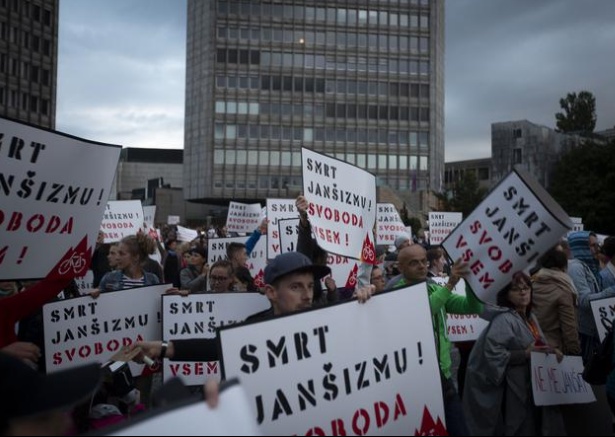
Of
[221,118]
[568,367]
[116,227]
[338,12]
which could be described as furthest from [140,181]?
[568,367]

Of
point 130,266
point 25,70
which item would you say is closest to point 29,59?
point 25,70

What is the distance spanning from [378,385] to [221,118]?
8261 cm

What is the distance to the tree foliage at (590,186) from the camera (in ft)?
174

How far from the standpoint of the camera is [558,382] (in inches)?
204

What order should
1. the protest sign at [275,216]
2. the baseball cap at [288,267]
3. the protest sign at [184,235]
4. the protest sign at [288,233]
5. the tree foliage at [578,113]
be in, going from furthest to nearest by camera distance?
the tree foliage at [578,113]
the protest sign at [184,235]
the protest sign at [275,216]
the protest sign at [288,233]
the baseball cap at [288,267]

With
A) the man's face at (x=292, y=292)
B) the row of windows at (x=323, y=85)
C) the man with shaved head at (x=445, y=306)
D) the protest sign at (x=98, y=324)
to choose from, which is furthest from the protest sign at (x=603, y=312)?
the row of windows at (x=323, y=85)

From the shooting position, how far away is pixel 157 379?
28.7 ft

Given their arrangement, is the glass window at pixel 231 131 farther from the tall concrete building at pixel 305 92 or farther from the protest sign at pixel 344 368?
the protest sign at pixel 344 368

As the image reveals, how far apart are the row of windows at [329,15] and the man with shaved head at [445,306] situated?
84202mm

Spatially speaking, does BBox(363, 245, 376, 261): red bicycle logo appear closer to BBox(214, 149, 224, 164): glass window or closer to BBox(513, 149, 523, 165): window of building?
BBox(513, 149, 523, 165): window of building

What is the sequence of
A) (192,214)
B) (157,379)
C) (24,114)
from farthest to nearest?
(192,214) → (24,114) → (157,379)

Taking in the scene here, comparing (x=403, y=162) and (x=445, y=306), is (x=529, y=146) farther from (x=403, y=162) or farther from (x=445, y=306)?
(x=445, y=306)

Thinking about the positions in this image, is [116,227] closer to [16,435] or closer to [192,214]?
[16,435]

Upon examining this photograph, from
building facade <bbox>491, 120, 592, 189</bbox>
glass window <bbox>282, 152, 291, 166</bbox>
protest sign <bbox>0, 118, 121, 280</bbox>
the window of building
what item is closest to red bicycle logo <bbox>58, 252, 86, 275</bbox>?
protest sign <bbox>0, 118, 121, 280</bbox>
